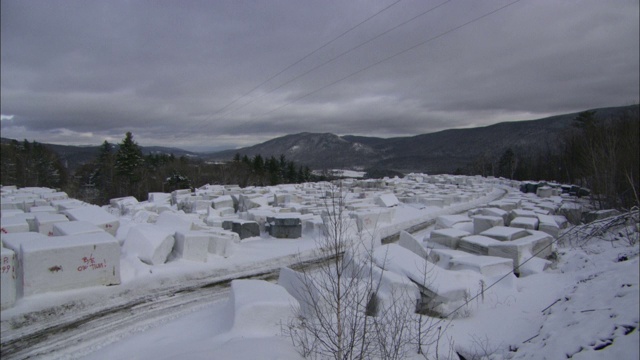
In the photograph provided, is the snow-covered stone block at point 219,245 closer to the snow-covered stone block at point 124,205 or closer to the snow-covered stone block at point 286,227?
the snow-covered stone block at point 286,227

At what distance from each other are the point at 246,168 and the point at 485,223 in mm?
49904

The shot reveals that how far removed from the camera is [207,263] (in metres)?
10.5

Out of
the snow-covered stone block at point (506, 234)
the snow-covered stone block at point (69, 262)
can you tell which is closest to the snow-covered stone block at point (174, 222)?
the snow-covered stone block at point (69, 262)

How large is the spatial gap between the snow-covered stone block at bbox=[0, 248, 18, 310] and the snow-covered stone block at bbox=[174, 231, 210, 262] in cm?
400

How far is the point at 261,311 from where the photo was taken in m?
5.43

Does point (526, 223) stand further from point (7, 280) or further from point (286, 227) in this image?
point (7, 280)

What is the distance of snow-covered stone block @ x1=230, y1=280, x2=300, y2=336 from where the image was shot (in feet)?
17.6

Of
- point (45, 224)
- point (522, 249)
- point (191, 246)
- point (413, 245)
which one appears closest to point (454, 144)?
point (522, 249)

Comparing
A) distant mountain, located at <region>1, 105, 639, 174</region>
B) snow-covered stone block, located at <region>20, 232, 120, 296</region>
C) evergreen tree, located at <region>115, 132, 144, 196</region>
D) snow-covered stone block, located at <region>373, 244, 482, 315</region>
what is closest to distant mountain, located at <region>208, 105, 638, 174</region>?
distant mountain, located at <region>1, 105, 639, 174</region>

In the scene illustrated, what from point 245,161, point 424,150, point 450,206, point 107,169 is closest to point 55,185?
point 107,169

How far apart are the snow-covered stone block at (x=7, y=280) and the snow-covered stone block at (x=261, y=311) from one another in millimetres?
4874

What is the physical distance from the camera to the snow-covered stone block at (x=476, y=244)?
36.3 ft

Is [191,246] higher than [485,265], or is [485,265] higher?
[191,246]

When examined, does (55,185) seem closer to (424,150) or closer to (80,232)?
(80,232)
